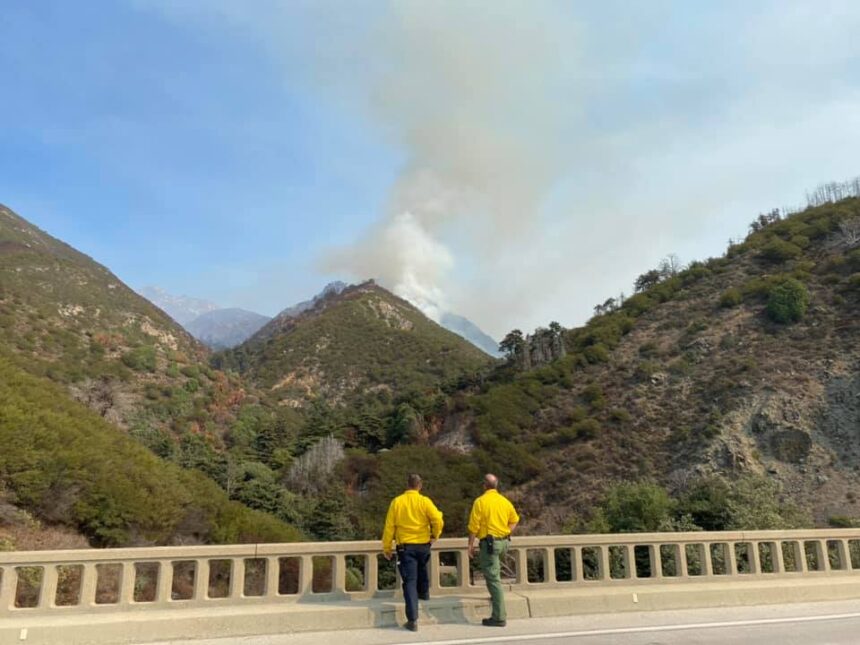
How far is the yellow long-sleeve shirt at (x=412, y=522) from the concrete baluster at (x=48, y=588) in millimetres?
3651

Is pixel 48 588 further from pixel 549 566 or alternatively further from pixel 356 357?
pixel 356 357

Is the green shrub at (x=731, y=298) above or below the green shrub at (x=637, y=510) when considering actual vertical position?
above

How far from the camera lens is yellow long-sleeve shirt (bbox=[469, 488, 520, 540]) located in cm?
681

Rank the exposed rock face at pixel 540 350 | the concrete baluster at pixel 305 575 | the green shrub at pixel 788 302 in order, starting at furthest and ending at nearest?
the exposed rock face at pixel 540 350 → the green shrub at pixel 788 302 → the concrete baluster at pixel 305 575

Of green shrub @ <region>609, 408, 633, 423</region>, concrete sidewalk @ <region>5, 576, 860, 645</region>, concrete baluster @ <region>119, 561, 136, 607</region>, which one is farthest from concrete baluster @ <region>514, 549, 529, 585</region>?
green shrub @ <region>609, 408, 633, 423</region>

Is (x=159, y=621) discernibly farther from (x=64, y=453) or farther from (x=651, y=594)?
(x=64, y=453)

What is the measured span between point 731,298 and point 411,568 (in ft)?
164

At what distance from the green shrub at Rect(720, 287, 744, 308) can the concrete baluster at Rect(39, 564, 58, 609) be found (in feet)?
171

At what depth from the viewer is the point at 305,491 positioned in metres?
42.2

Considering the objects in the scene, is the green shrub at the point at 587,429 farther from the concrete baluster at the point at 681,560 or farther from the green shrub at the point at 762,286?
the concrete baluster at the point at 681,560

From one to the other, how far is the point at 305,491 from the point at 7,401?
2620 centimetres

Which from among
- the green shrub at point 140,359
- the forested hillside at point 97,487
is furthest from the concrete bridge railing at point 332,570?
the green shrub at point 140,359

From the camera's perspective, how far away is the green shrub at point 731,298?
4900cm

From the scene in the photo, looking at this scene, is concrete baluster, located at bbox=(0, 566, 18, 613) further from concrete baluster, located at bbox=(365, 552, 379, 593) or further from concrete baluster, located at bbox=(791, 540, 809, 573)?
concrete baluster, located at bbox=(791, 540, 809, 573)
